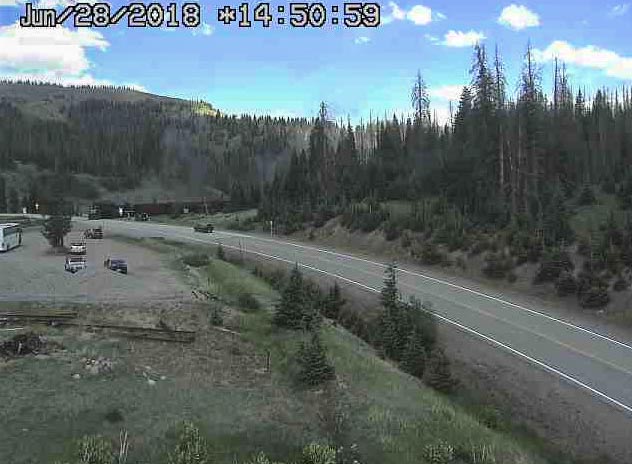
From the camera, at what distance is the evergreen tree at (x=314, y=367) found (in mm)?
18391

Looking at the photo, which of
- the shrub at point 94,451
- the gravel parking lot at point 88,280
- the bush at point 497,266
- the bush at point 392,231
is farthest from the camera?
the bush at point 392,231

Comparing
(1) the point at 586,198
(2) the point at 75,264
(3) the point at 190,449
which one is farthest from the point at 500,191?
(3) the point at 190,449

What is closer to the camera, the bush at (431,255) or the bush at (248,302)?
the bush at (248,302)

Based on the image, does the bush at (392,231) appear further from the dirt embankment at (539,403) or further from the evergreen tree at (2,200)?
the evergreen tree at (2,200)

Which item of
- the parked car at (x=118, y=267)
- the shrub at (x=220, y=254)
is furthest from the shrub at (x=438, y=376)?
the shrub at (x=220, y=254)

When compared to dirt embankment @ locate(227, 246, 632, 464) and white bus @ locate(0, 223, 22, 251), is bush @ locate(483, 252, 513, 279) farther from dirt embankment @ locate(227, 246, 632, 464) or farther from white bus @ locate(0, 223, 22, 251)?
white bus @ locate(0, 223, 22, 251)

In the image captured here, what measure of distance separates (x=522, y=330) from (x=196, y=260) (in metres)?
24.4

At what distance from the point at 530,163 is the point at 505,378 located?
1341 inches

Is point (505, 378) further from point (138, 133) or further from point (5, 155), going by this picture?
point (138, 133)

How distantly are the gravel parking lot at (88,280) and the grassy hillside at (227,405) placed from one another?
6636 millimetres

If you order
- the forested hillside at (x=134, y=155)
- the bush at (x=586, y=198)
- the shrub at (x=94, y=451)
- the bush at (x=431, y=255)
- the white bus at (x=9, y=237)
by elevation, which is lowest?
the shrub at (x=94, y=451)

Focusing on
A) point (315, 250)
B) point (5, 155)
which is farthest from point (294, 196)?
point (5, 155)

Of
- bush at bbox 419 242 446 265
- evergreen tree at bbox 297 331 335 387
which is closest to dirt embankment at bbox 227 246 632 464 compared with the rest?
evergreen tree at bbox 297 331 335 387

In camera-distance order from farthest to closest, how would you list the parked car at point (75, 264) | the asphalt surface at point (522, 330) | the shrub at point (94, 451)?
the parked car at point (75, 264) → the asphalt surface at point (522, 330) → the shrub at point (94, 451)
